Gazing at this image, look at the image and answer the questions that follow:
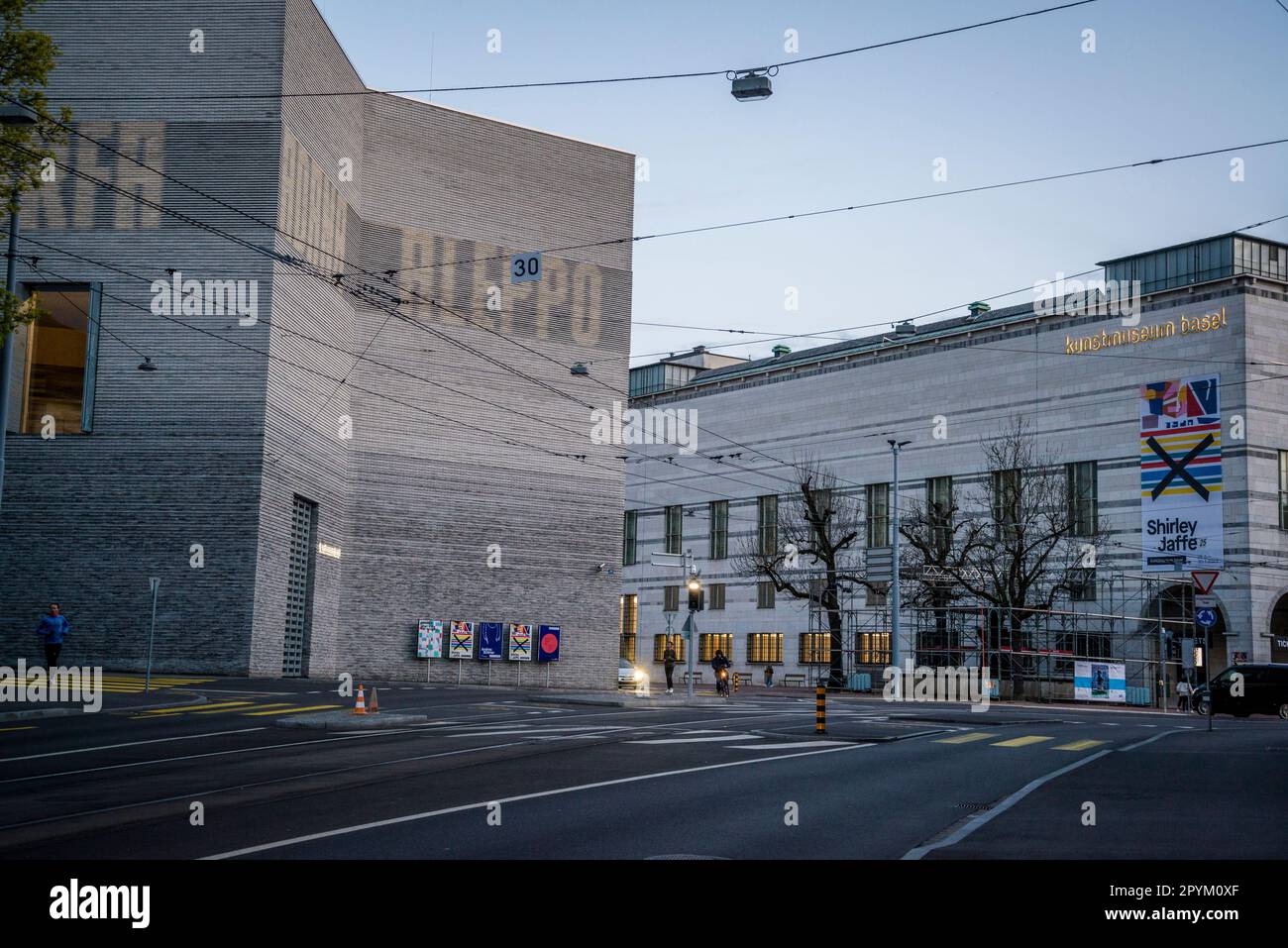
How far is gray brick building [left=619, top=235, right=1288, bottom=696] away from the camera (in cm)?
5925

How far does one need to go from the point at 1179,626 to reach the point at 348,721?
Result: 4826 cm

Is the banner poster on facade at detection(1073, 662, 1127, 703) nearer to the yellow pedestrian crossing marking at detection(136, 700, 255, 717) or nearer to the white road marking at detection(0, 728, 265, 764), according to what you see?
the yellow pedestrian crossing marking at detection(136, 700, 255, 717)

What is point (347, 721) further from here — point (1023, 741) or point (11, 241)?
point (1023, 741)

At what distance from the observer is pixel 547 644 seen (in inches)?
1933

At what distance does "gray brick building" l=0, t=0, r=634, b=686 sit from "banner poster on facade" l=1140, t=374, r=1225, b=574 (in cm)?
2544

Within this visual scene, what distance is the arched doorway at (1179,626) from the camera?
194ft

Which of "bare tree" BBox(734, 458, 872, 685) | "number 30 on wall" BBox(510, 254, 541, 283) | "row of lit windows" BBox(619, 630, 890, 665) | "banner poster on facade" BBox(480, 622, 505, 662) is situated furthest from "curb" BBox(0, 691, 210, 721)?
"row of lit windows" BBox(619, 630, 890, 665)

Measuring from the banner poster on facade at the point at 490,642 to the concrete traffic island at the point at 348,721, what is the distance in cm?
2245

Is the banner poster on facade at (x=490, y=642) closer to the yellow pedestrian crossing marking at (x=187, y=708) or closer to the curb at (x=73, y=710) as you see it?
the yellow pedestrian crossing marking at (x=187, y=708)

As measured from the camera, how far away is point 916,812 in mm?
12305

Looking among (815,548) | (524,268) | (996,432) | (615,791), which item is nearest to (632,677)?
(815,548)

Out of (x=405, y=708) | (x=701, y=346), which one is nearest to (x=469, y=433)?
(x=405, y=708)

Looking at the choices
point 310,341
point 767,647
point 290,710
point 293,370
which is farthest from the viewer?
point 767,647

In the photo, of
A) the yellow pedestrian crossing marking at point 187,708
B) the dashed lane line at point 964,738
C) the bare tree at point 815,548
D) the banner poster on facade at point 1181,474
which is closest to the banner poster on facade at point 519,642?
the bare tree at point 815,548
